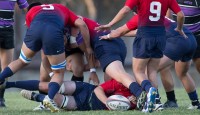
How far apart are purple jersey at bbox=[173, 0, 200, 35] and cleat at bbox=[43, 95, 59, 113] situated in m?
2.61

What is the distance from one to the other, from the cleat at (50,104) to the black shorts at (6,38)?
248 centimetres

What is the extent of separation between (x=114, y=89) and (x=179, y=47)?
112 cm

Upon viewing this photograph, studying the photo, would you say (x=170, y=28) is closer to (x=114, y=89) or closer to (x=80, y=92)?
(x=114, y=89)


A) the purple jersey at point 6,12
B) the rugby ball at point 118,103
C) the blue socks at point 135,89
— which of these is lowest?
the rugby ball at point 118,103

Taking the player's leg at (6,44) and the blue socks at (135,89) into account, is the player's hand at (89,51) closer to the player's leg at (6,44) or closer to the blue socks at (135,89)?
the blue socks at (135,89)

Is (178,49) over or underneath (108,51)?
underneath

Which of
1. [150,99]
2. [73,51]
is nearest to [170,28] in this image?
[73,51]

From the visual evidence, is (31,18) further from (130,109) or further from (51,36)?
(130,109)

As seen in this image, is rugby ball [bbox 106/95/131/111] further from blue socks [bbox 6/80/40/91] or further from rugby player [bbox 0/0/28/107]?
rugby player [bbox 0/0/28/107]

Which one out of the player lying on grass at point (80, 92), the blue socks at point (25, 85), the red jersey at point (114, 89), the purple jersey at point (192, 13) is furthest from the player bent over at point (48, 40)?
the purple jersey at point (192, 13)

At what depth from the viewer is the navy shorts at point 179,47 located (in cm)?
1029

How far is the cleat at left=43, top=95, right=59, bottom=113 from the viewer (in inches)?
364

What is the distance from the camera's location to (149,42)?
9430 mm

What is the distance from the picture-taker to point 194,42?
10398 millimetres
